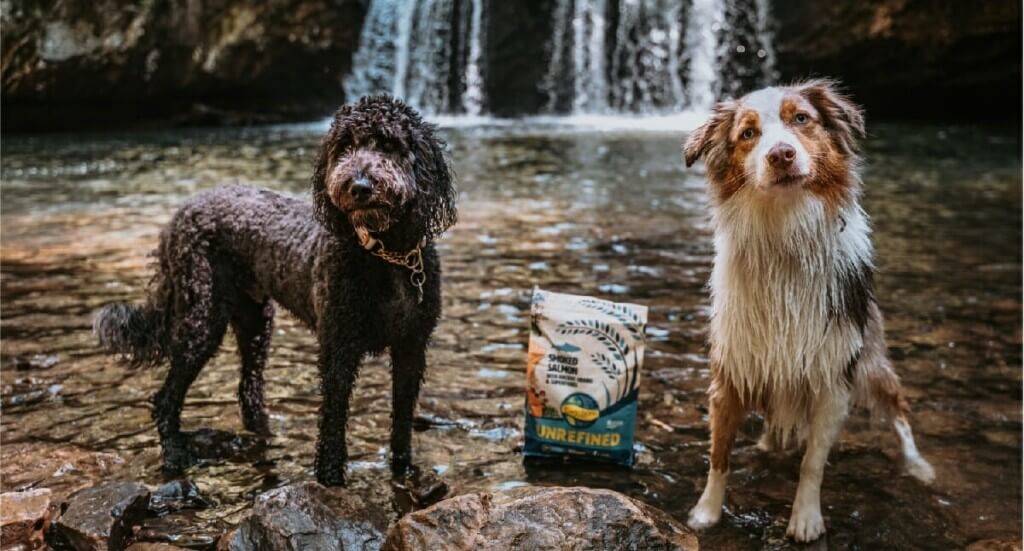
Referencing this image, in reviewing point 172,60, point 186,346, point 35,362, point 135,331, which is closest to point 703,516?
point 186,346

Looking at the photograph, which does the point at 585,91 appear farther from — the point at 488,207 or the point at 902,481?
the point at 902,481

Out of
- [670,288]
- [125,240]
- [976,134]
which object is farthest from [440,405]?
[976,134]

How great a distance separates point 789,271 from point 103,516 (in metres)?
2.60

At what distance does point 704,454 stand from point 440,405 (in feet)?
4.43

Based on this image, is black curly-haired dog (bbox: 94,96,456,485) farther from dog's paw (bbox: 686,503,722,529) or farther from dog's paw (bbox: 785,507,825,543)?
dog's paw (bbox: 785,507,825,543)

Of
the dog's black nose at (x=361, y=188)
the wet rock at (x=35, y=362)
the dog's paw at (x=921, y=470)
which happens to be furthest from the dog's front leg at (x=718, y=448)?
the wet rock at (x=35, y=362)

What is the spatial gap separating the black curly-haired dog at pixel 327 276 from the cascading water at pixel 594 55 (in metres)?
16.9

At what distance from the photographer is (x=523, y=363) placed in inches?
188

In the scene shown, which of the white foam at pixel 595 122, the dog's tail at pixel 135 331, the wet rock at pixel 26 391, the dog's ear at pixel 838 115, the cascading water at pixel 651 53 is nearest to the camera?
the dog's ear at pixel 838 115

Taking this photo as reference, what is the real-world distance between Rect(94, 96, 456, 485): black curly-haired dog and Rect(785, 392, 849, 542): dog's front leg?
1567 millimetres

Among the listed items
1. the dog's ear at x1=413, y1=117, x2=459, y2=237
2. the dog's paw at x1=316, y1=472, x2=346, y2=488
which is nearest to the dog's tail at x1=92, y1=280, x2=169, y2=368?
the dog's paw at x1=316, y1=472, x2=346, y2=488

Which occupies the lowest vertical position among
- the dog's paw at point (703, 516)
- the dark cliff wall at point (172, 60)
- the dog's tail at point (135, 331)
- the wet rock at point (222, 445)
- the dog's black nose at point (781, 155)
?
the dog's paw at point (703, 516)

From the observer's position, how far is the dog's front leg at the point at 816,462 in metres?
3.08

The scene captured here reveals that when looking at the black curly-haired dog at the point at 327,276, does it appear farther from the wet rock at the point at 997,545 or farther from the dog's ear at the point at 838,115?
the wet rock at the point at 997,545
